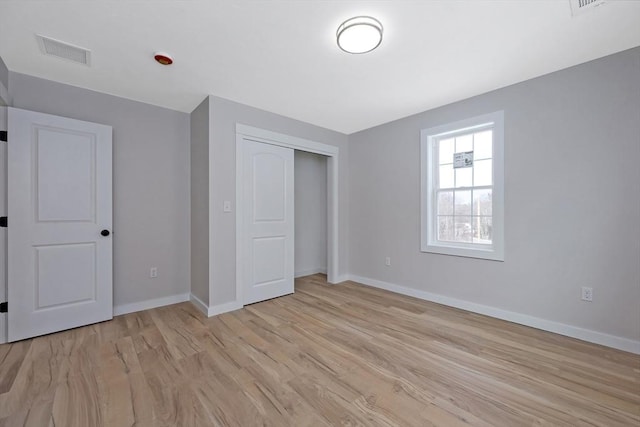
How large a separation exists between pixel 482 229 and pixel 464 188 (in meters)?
0.53

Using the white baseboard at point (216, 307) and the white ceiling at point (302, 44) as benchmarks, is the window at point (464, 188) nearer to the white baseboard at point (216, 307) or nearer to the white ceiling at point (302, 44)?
the white ceiling at point (302, 44)

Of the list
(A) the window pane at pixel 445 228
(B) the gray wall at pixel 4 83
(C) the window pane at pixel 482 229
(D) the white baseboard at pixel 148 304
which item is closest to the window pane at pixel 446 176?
(A) the window pane at pixel 445 228

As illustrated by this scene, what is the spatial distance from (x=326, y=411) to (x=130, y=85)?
341cm

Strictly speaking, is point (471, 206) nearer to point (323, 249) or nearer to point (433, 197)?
point (433, 197)

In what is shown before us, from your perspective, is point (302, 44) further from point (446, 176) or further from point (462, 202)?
point (462, 202)

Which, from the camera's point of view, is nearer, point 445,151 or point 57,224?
point 57,224

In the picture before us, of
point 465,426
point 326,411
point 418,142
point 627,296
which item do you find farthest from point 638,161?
point 326,411

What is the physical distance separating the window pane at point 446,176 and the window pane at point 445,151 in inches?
3.0

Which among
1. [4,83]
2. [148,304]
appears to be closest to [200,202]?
[148,304]

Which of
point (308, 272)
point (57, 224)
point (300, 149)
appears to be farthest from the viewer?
point (308, 272)

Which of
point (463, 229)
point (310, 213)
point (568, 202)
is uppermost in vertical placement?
point (568, 202)

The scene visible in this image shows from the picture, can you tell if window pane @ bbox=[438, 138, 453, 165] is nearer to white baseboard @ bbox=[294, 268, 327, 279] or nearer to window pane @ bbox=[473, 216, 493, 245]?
window pane @ bbox=[473, 216, 493, 245]

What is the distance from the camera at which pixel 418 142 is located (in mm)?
3521

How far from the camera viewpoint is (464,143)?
3219mm
